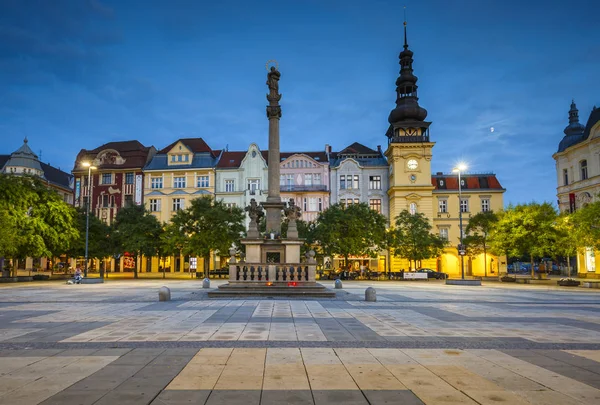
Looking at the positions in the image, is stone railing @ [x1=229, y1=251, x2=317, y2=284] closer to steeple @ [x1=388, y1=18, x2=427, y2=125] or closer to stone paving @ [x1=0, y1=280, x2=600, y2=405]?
stone paving @ [x1=0, y1=280, x2=600, y2=405]

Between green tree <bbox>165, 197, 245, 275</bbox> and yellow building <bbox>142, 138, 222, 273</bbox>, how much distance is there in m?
15.2

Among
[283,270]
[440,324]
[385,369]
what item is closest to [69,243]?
[283,270]

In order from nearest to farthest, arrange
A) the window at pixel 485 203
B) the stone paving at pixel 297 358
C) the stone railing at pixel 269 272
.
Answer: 1. the stone paving at pixel 297 358
2. the stone railing at pixel 269 272
3. the window at pixel 485 203

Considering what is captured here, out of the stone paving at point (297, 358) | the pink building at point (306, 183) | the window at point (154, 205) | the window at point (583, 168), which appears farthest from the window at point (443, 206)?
the stone paving at point (297, 358)

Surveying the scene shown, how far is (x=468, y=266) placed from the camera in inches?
2478

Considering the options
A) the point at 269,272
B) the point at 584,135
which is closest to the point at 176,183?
the point at 269,272

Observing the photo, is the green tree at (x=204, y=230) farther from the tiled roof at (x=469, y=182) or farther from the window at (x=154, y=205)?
the tiled roof at (x=469, y=182)

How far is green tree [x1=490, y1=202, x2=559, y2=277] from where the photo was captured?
130 ft

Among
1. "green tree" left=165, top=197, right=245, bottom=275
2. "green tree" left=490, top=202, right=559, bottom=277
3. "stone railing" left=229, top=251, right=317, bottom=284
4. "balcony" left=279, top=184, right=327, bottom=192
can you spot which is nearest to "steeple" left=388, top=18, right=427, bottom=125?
"balcony" left=279, top=184, right=327, bottom=192

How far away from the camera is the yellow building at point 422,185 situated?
58.4m

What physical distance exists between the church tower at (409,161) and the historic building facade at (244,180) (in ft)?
59.9

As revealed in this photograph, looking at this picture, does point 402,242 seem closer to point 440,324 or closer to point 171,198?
point 171,198

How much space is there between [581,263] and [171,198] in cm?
5381

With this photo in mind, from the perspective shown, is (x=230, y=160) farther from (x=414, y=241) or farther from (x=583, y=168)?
(x=583, y=168)
